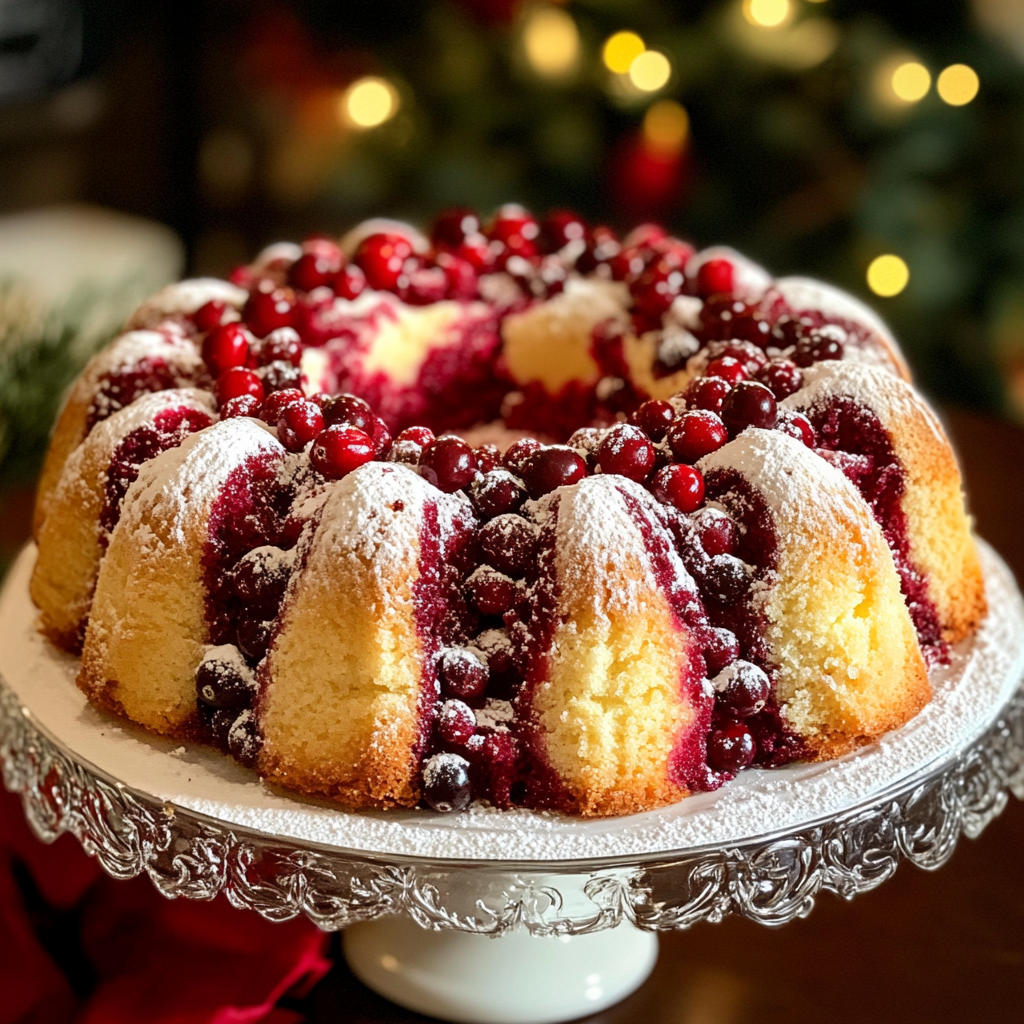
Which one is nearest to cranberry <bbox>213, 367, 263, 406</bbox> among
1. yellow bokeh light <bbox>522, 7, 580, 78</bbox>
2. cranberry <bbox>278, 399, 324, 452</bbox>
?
cranberry <bbox>278, 399, 324, 452</bbox>

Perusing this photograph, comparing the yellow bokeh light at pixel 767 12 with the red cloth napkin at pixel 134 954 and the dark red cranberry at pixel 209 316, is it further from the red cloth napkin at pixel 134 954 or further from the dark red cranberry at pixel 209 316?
the red cloth napkin at pixel 134 954

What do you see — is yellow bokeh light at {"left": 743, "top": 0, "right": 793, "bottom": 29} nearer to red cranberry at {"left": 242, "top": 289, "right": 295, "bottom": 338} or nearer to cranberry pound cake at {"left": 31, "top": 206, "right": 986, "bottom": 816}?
cranberry pound cake at {"left": 31, "top": 206, "right": 986, "bottom": 816}

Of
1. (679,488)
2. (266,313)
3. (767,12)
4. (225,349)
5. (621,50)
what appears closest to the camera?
(679,488)

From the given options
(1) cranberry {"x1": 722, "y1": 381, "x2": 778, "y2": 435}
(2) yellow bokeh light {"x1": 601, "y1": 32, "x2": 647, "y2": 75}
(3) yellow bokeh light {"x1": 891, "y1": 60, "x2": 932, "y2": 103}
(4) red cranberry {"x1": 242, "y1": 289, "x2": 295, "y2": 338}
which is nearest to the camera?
(1) cranberry {"x1": 722, "y1": 381, "x2": 778, "y2": 435}

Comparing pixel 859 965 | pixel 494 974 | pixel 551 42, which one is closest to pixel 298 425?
pixel 494 974

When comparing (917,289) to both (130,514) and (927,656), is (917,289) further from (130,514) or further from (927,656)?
(130,514)

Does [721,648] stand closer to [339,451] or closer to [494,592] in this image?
[494,592]

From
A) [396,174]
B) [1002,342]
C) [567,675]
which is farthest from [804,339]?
[396,174]
